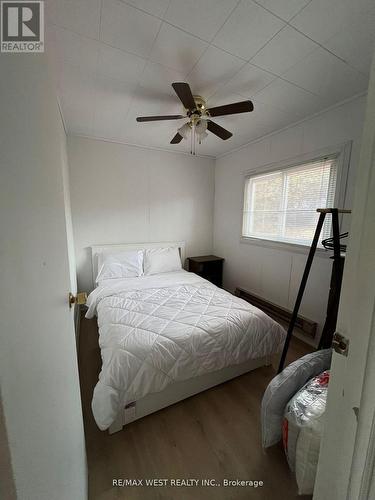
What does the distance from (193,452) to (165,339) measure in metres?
0.65

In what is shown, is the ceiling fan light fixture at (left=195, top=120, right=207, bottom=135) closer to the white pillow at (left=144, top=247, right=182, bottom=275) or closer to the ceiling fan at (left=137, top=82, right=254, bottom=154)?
the ceiling fan at (left=137, top=82, right=254, bottom=154)

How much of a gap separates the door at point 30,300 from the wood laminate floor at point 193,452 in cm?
57

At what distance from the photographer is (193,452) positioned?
120cm

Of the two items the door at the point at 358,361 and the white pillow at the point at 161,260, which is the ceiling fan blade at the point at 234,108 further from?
the white pillow at the point at 161,260

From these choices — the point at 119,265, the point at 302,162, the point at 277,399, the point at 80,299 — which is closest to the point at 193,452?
the point at 277,399

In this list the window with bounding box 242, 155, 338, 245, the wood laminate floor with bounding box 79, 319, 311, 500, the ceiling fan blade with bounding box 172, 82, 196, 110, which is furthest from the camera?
the window with bounding box 242, 155, 338, 245

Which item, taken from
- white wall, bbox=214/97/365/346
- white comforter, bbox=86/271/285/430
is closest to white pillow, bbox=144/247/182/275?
white comforter, bbox=86/271/285/430

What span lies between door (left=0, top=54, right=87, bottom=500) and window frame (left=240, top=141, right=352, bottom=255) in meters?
2.28

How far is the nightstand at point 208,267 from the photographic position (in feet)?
11.0

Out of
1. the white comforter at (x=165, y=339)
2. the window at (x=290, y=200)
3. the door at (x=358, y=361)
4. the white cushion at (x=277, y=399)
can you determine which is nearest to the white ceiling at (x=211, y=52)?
the window at (x=290, y=200)

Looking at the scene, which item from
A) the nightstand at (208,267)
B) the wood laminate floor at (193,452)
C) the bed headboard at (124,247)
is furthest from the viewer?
the nightstand at (208,267)

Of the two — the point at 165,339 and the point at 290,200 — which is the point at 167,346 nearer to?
the point at 165,339

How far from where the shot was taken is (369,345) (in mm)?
512

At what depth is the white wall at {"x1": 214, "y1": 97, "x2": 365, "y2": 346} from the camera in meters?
1.87
